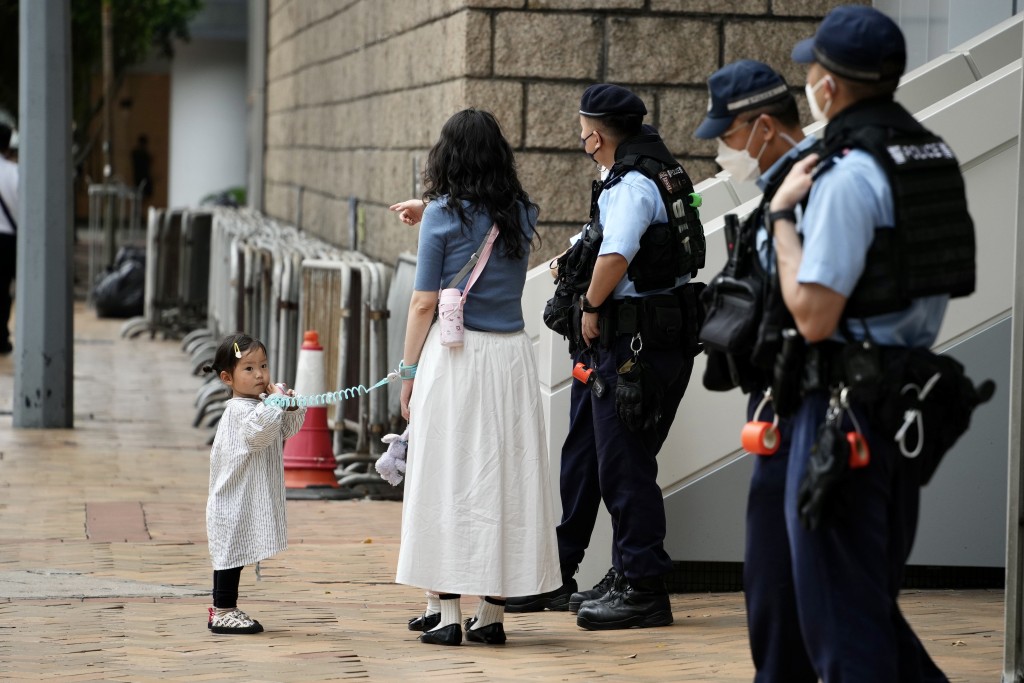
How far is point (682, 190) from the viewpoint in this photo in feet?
19.2

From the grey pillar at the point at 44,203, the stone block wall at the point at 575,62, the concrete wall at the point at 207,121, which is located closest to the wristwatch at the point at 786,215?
the stone block wall at the point at 575,62

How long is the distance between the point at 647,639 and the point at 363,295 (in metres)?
4.05

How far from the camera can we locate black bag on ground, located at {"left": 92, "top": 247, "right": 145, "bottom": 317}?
19.8m

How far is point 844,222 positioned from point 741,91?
1.96 ft

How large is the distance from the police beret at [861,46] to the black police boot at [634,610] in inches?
111

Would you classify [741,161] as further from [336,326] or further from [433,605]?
[336,326]

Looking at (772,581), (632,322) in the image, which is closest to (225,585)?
(632,322)

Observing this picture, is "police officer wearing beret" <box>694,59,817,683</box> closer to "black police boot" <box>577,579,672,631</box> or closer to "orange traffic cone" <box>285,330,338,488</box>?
"black police boot" <box>577,579,672,631</box>

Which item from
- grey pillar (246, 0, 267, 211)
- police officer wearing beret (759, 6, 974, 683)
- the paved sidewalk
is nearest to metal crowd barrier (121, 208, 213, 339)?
grey pillar (246, 0, 267, 211)

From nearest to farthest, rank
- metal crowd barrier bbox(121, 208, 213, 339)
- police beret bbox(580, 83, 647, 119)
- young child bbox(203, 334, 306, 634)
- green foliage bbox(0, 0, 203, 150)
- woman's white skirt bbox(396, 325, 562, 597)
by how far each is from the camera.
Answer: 1. woman's white skirt bbox(396, 325, 562, 597)
2. young child bbox(203, 334, 306, 634)
3. police beret bbox(580, 83, 647, 119)
4. metal crowd barrier bbox(121, 208, 213, 339)
5. green foliage bbox(0, 0, 203, 150)

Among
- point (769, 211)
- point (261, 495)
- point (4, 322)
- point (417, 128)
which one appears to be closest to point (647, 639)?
point (261, 495)

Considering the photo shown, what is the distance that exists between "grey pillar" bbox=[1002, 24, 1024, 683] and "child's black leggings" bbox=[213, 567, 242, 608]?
266 cm

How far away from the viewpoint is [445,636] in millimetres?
5680

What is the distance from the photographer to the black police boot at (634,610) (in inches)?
235
